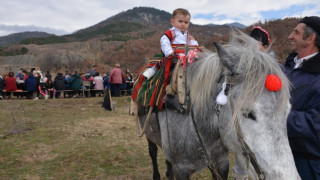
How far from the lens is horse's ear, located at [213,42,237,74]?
1665 millimetres

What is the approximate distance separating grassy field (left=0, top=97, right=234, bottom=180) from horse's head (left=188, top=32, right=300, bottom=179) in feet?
9.66

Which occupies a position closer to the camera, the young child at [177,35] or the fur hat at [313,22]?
the fur hat at [313,22]

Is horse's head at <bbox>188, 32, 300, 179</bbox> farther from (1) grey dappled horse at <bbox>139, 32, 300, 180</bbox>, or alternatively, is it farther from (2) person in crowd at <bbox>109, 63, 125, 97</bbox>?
(2) person in crowd at <bbox>109, 63, 125, 97</bbox>

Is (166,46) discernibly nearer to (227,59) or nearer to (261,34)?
(227,59)

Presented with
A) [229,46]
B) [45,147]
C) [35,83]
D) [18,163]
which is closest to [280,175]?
[229,46]

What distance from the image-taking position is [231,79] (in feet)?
5.44

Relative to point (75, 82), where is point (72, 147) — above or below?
below

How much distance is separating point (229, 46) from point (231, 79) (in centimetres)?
42

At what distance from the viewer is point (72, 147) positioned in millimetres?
5664

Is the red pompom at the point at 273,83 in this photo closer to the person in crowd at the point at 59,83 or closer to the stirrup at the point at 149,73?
the stirrup at the point at 149,73

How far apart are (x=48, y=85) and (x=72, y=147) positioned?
986 centimetres

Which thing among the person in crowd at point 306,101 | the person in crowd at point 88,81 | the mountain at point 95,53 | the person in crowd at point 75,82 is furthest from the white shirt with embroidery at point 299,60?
the mountain at point 95,53

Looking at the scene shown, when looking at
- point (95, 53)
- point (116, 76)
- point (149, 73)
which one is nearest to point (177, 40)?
point (149, 73)

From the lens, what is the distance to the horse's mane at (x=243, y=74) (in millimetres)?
1531
